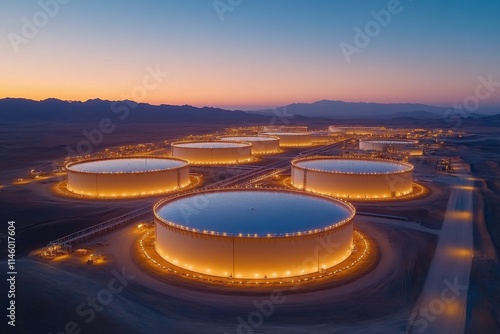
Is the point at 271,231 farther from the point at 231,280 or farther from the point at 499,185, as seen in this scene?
the point at 499,185

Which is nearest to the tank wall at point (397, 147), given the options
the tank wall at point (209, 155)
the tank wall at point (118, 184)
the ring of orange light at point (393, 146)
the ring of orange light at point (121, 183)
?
the ring of orange light at point (393, 146)

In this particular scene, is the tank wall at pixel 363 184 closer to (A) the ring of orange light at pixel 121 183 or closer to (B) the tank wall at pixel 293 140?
(A) the ring of orange light at pixel 121 183

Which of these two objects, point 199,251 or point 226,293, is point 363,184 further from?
point 226,293

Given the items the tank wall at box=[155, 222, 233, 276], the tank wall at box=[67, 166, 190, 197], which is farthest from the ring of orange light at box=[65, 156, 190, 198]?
the tank wall at box=[155, 222, 233, 276]

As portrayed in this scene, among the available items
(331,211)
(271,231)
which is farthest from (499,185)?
(271,231)

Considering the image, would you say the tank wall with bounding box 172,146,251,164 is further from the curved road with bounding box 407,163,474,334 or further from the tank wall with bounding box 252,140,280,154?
the curved road with bounding box 407,163,474,334

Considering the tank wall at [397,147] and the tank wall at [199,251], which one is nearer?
the tank wall at [199,251]
